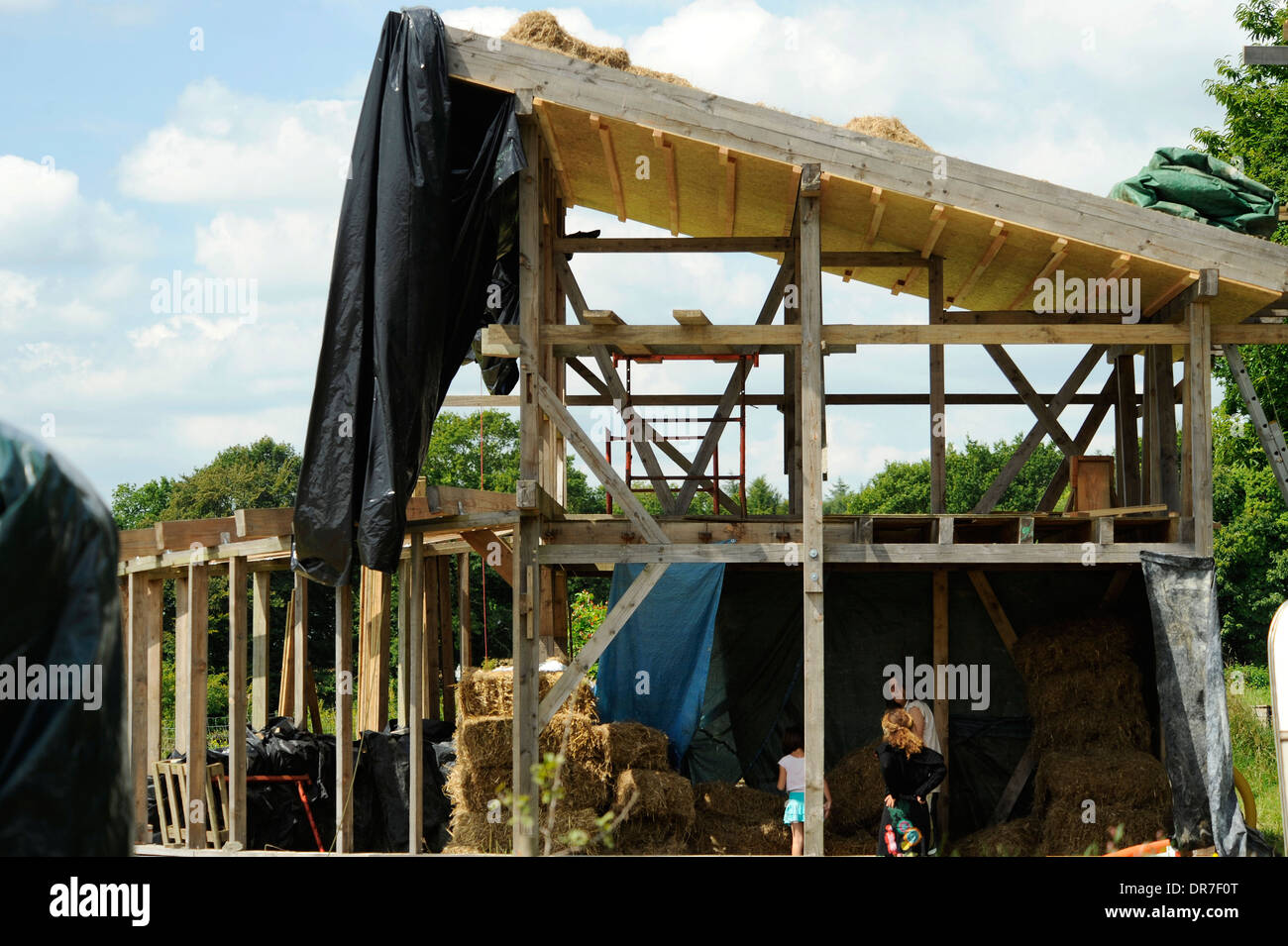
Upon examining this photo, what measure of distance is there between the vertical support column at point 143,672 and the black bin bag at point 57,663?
38.6ft

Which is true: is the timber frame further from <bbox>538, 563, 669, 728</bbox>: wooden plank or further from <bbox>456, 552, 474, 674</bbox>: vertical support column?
<bbox>456, 552, 474, 674</bbox>: vertical support column

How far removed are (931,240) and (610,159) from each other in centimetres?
334

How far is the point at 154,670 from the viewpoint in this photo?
13.3 m

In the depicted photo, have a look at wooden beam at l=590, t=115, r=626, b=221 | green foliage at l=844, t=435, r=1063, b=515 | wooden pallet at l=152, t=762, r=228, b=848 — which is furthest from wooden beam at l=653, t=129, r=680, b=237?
green foliage at l=844, t=435, r=1063, b=515

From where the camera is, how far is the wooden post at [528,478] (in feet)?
35.9

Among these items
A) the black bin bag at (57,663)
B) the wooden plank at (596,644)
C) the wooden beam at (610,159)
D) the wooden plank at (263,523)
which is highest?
the wooden beam at (610,159)

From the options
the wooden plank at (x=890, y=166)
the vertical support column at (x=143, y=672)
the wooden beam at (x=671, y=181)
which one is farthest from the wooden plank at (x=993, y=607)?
the vertical support column at (x=143, y=672)

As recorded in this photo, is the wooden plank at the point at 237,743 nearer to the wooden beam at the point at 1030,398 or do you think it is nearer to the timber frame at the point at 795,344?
the timber frame at the point at 795,344

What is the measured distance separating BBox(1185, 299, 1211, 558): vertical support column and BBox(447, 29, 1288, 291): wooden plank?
53 cm

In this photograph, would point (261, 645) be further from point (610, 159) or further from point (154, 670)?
point (610, 159)

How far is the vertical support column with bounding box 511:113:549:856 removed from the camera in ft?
35.9

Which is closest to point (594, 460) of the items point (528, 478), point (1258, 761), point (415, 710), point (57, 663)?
point (528, 478)
